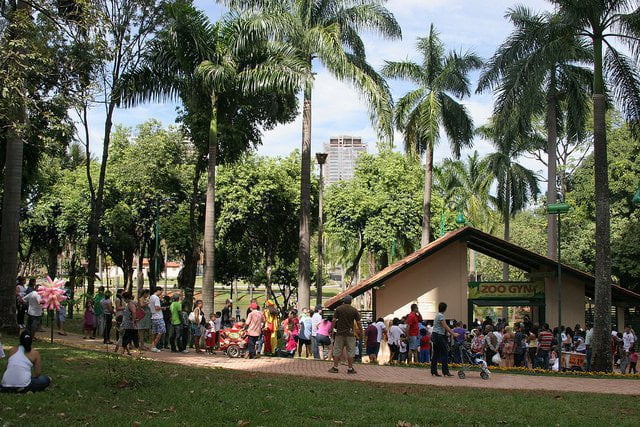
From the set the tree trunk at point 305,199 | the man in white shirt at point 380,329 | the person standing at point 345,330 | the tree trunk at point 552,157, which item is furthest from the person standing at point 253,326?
the tree trunk at point 552,157

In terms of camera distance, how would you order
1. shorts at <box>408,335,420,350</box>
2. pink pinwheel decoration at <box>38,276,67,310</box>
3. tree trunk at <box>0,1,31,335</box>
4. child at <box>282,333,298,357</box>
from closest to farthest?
pink pinwheel decoration at <box>38,276,67,310</box> → tree trunk at <box>0,1,31,335</box> → shorts at <box>408,335,420,350</box> → child at <box>282,333,298,357</box>

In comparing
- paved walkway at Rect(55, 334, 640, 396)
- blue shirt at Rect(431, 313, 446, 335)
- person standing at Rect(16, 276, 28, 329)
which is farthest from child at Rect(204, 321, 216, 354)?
blue shirt at Rect(431, 313, 446, 335)

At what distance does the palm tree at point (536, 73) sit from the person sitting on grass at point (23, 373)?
1676cm

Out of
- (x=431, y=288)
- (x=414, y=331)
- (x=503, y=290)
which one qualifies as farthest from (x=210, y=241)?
(x=503, y=290)

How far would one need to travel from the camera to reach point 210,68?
78.9ft

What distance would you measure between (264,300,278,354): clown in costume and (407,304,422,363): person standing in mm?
3874

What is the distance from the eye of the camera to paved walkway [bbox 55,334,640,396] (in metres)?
13.6

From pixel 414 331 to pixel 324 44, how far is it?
Result: 37.6 feet

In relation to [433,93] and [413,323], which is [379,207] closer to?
[433,93]

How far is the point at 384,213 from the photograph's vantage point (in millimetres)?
42688

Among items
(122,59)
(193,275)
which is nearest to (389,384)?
(122,59)

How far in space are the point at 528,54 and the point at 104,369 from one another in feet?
55.7

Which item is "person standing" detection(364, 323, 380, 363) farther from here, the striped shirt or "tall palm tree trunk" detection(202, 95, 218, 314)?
"tall palm tree trunk" detection(202, 95, 218, 314)

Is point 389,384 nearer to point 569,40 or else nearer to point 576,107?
point 569,40
